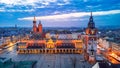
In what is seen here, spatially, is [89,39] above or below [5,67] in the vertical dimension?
above

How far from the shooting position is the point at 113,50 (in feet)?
184

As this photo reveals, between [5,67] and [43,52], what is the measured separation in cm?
2874

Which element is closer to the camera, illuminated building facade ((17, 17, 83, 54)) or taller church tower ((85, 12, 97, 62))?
taller church tower ((85, 12, 97, 62))

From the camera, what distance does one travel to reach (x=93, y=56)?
40312mm

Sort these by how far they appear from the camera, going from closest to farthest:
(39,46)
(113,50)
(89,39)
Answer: (89,39) < (113,50) < (39,46)

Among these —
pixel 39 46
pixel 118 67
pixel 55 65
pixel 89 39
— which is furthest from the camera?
pixel 39 46

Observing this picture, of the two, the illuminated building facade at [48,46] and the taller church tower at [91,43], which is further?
the illuminated building facade at [48,46]

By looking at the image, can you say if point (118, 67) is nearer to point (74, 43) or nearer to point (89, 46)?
point (89, 46)

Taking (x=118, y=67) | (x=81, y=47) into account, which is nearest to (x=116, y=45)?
(x=81, y=47)

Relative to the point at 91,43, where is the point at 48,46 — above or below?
below

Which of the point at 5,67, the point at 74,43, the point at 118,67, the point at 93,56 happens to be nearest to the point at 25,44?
the point at 74,43

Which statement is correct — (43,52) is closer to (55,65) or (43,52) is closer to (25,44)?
(25,44)

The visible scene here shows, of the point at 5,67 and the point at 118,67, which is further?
the point at 5,67

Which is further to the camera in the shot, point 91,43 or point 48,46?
point 48,46
